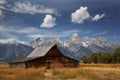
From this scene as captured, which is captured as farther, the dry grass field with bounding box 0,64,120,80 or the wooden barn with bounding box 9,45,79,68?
the wooden barn with bounding box 9,45,79,68

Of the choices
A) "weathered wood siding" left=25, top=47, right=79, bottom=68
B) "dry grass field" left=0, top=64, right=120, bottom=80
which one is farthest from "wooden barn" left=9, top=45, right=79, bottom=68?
"dry grass field" left=0, top=64, right=120, bottom=80

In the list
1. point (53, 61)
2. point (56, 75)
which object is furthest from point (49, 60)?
point (56, 75)

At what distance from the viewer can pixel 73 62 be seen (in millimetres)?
83000

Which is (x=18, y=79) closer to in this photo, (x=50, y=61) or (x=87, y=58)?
(x=50, y=61)

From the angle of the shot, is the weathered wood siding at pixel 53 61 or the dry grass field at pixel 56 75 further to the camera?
the weathered wood siding at pixel 53 61

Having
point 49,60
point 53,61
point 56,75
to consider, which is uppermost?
point 49,60

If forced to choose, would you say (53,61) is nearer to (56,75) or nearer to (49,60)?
(49,60)

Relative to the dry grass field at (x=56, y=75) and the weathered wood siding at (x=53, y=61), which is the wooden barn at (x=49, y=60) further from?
the dry grass field at (x=56, y=75)

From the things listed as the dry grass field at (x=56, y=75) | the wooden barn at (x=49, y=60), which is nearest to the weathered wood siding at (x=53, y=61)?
the wooden barn at (x=49, y=60)

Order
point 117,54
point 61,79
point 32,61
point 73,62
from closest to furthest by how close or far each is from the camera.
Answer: point 61,79 → point 32,61 → point 73,62 → point 117,54

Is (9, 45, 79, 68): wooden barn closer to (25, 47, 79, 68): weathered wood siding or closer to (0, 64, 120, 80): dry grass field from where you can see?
(25, 47, 79, 68): weathered wood siding

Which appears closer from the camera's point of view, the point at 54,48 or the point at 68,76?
the point at 68,76

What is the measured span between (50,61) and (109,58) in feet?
295

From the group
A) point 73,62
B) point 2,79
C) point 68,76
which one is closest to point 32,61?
point 73,62
